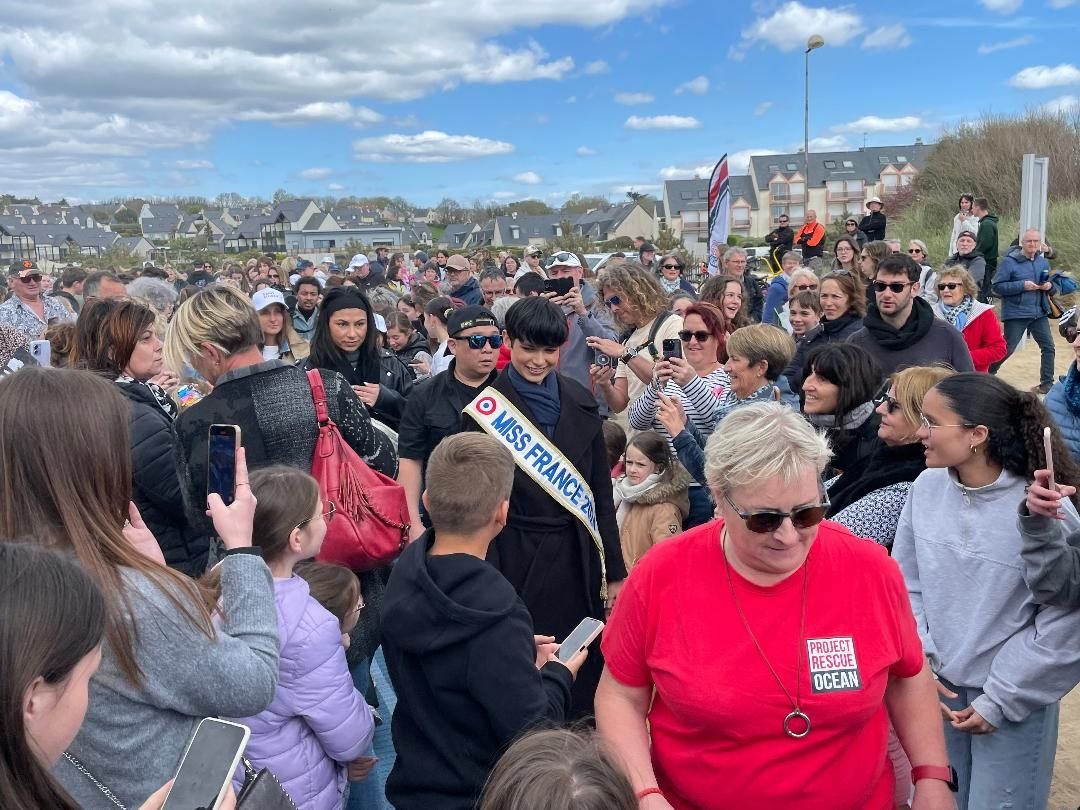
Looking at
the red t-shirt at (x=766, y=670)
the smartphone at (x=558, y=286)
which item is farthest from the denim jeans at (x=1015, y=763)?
the smartphone at (x=558, y=286)

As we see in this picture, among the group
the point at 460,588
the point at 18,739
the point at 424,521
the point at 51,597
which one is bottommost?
the point at 424,521

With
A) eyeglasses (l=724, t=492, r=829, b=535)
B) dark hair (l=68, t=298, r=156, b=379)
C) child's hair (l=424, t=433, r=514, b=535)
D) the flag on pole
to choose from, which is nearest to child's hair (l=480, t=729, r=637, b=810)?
eyeglasses (l=724, t=492, r=829, b=535)

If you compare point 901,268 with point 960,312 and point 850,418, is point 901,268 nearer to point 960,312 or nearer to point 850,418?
point 850,418

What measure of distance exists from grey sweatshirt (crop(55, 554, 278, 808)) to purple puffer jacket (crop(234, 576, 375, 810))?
65 centimetres

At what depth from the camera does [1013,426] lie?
263cm

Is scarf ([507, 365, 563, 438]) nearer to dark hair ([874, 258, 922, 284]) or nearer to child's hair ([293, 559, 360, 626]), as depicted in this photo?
child's hair ([293, 559, 360, 626])

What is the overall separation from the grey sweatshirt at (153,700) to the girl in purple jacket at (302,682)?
2.16ft

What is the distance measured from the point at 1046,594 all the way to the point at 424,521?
92.5 inches

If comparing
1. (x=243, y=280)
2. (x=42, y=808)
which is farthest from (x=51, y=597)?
(x=243, y=280)

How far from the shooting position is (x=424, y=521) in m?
3.68

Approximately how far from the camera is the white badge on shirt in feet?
6.38

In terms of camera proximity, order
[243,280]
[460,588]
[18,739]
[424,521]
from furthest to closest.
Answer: [243,280], [424,521], [460,588], [18,739]

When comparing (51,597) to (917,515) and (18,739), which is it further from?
(917,515)

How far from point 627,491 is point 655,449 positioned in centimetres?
26
